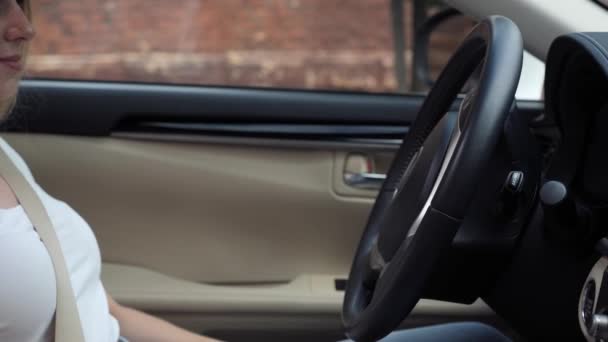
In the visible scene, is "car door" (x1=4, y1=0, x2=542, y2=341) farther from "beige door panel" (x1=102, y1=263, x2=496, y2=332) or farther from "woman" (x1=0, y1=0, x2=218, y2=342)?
"woman" (x1=0, y1=0, x2=218, y2=342)

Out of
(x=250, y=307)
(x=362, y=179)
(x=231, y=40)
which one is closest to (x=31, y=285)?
(x=250, y=307)

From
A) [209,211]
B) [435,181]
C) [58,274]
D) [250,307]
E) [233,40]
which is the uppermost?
[435,181]

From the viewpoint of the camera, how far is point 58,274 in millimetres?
A: 1099

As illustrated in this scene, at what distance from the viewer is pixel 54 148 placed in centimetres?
186

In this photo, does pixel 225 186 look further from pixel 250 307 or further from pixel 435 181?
pixel 435 181

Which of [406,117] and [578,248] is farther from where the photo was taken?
[406,117]

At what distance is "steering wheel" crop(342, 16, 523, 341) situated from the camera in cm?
92

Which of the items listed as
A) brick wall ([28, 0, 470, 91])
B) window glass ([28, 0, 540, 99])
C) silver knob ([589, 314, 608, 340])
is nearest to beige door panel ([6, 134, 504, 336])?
silver knob ([589, 314, 608, 340])

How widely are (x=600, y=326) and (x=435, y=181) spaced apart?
0.83 feet

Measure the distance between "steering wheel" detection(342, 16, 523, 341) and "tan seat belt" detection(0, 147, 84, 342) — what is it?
357mm

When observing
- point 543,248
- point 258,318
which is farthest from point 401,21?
point 543,248

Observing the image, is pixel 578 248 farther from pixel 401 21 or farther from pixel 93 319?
pixel 401 21

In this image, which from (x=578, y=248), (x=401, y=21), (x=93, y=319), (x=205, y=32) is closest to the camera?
(x=578, y=248)

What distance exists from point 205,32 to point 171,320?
3418 mm
